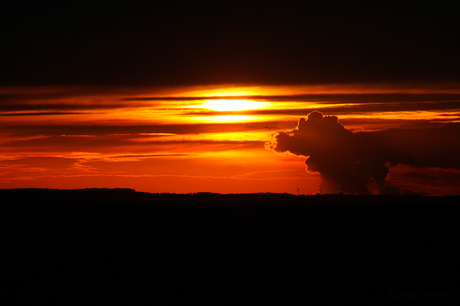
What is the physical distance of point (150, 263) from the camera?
2165 inches

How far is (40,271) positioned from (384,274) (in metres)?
28.2

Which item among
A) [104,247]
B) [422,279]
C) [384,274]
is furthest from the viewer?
[104,247]

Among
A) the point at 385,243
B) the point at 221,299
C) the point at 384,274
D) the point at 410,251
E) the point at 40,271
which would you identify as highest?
the point at 385,243

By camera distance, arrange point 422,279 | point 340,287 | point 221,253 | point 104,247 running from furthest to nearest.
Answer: point 104,247 → point 221,253 → point 422,279 → point 340,287

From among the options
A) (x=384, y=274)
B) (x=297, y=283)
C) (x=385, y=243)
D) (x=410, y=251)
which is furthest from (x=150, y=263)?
(x=385, y=243)

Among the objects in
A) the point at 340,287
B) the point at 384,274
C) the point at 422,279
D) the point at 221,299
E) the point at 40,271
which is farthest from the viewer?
the point at 40,271

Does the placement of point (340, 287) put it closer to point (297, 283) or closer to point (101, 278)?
point (297, 283)

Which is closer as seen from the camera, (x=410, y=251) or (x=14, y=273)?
(x=14, y=273)

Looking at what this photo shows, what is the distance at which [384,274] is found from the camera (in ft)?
153

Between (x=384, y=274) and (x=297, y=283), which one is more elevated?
(x=384, y=274)

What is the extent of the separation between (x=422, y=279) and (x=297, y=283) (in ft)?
30.3

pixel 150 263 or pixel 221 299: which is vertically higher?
pixel 150 263

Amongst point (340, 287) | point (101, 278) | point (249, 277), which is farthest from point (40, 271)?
point (340, 287)

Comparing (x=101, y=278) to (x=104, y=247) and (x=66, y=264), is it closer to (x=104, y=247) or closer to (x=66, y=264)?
(x=66, y=264)
